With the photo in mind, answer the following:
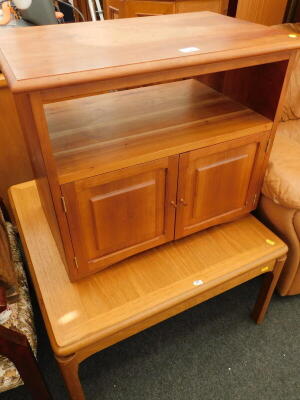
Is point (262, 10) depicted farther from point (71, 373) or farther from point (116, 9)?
point (71, 373)

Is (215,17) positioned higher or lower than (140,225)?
higher

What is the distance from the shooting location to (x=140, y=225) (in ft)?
3.27

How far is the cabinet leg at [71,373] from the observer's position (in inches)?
35.4

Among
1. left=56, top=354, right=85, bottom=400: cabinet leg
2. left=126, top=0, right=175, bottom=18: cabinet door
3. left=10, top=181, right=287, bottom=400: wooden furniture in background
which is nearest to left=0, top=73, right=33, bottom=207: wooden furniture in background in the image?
left=10, top=181, right=287, bottom=400: wooden furniture in background

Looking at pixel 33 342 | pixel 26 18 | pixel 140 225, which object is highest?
pixel 26 18

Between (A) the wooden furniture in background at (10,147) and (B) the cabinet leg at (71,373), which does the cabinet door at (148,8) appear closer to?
(A) the wooden furniture in background at (10,147)

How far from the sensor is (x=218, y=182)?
3.47ft

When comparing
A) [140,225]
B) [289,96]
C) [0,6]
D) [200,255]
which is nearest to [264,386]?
[200,255]

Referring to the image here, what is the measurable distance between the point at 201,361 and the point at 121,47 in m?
1.14

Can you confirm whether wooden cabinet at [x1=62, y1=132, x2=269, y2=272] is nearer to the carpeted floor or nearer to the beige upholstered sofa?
the beige upholstered sofa

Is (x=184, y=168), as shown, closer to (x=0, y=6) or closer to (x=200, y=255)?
(x=200, y=255)

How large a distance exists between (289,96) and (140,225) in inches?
43.2

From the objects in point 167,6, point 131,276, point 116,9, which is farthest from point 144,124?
point 116,9

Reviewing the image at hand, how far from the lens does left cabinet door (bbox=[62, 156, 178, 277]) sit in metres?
0.84
